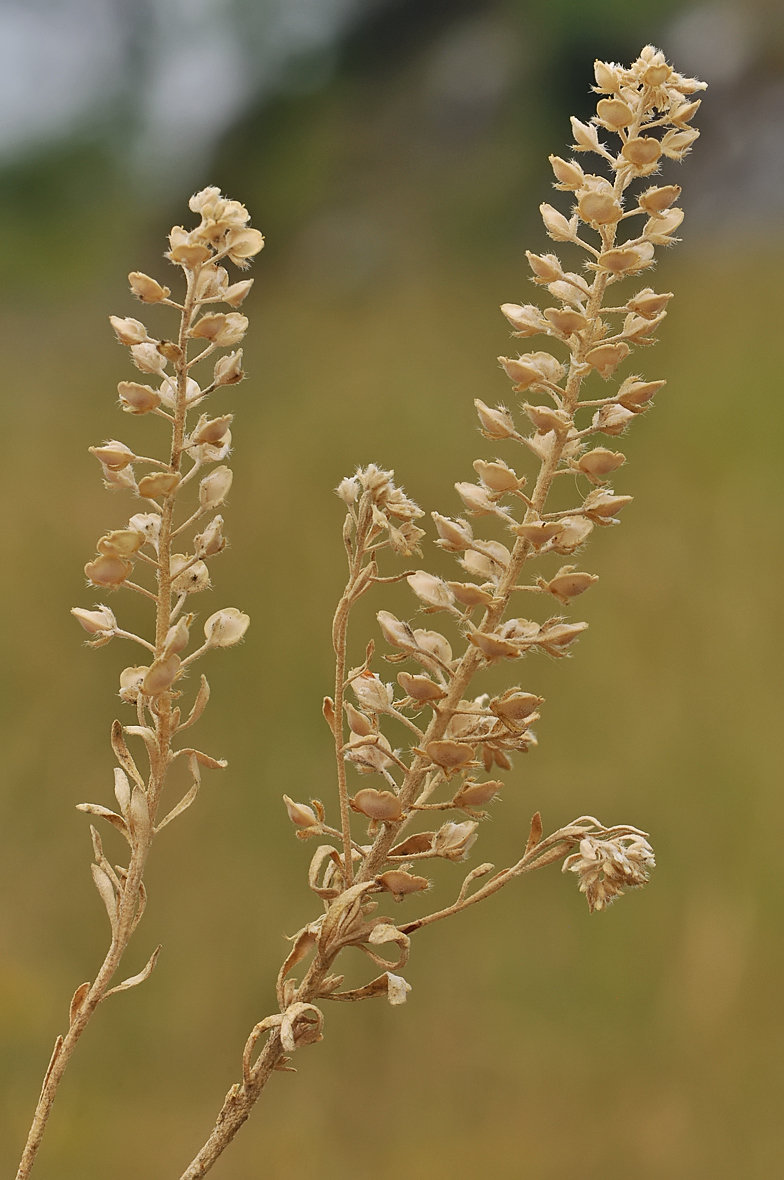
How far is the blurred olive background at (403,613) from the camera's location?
108cm

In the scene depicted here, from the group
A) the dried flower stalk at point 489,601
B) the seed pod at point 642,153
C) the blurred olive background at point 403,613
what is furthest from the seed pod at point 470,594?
the blurred olive background at point 403,613

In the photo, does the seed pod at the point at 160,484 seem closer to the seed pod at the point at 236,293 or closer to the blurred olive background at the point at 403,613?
the seed pod at the point at 236,293

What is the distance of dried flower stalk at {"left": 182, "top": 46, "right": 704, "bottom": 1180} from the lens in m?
0.22

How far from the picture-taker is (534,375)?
0.23 meters

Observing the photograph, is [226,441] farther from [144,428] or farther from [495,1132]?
[144,428]

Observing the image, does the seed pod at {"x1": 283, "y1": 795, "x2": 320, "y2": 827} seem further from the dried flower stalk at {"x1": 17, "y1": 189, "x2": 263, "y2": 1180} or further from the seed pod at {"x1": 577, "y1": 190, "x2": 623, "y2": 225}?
the seed pod at {"x1": 577, "y1": 190, "x2": 623, "y2": 225}

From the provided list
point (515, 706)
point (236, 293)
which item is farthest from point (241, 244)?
point (515, 706)

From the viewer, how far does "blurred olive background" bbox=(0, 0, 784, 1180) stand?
3.53 ft

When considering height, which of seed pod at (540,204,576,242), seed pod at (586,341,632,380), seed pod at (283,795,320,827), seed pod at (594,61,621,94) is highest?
seed pod at (594,61,621,94)

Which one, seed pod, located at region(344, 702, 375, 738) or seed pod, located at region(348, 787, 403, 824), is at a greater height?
seed pod, located at region(344, 702, 375, 738)

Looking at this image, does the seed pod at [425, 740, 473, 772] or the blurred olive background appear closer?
the seed pod at [425, 740, 473, 772]

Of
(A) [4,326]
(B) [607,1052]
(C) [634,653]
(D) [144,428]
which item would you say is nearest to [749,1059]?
(B) [607,1052]

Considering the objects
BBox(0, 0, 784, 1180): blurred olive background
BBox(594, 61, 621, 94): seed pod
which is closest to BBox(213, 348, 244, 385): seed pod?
BBox(594, 61, 621, 94): seed pod

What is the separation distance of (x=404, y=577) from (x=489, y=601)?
23 millimetres
